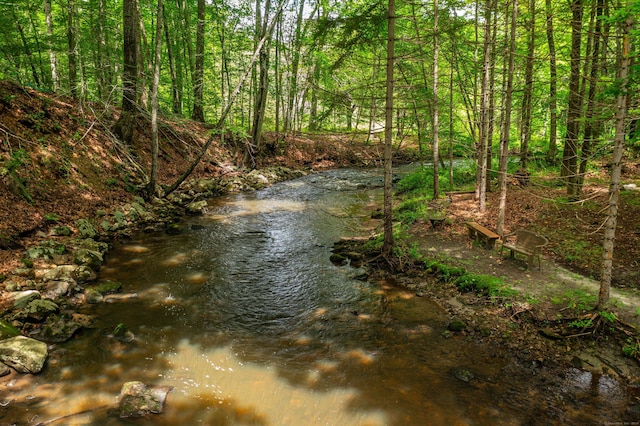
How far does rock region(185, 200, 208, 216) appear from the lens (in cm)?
1334

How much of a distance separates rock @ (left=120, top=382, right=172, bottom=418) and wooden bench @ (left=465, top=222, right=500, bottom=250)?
8028mm

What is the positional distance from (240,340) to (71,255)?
513cm

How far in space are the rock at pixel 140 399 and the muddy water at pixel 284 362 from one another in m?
0.12

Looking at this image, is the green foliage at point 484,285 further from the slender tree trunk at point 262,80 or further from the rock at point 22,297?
the slender tree trunk at point 262,80

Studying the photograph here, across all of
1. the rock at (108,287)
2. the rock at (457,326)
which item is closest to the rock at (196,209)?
the rock at (108,287)

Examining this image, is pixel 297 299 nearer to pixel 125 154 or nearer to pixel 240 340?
pixel 240 340

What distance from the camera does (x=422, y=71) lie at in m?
14.5

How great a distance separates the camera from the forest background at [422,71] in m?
7.80

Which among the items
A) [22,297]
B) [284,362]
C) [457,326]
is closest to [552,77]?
[457,326]

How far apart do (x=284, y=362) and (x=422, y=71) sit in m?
13.3

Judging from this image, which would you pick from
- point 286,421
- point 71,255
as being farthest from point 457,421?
point 71,255

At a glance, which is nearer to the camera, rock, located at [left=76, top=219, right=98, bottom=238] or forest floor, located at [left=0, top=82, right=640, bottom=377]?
forest floor, located at [left=0, top=82, right=640, bottom=377]

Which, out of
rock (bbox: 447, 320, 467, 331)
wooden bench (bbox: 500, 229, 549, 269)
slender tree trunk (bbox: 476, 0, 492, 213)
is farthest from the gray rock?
slender tree trunk (bbox: 476, 0, 492, 213)

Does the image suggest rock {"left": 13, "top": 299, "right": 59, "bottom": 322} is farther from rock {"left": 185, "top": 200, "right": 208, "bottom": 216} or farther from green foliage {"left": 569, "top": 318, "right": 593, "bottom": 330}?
green foliage {"left": 569, "top": 318, "right": 593, "bottom": 330}
